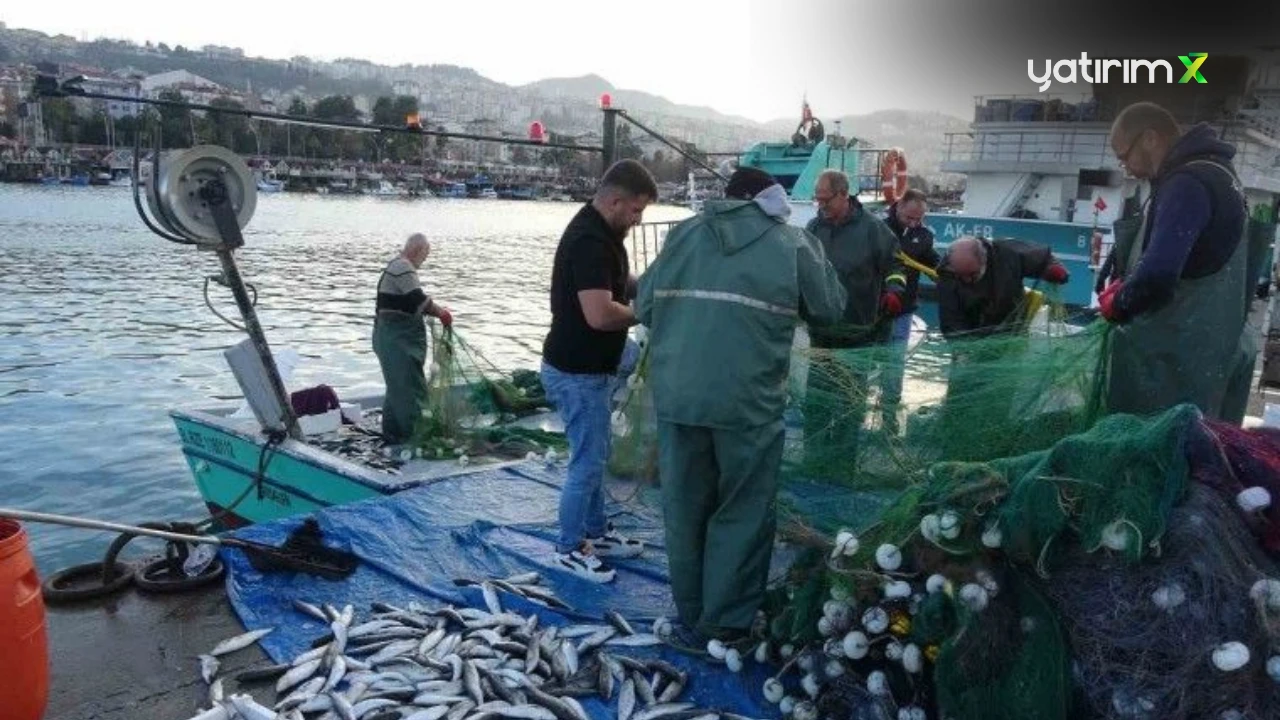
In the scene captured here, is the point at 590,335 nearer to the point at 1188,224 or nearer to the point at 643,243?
the point at 1188,224

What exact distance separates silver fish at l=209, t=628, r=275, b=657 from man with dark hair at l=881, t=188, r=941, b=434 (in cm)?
374

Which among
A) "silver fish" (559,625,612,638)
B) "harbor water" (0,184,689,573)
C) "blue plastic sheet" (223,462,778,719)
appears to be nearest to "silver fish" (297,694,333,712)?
"blue plastic sheet" (223,462,778,719)

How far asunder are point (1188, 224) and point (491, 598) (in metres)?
4.08

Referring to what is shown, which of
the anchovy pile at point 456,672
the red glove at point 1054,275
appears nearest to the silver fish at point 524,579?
the anchovy pile at point 456,672

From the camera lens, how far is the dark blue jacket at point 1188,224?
428 centimetres

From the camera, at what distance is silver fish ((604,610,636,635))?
480 cm

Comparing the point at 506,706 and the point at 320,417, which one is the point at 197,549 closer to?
the point at 506,706

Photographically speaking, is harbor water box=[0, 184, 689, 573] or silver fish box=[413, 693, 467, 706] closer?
silver fish box=[413, 693, 467, 706]

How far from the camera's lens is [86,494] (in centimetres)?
1172

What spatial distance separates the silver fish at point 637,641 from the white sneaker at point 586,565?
73 centimetres

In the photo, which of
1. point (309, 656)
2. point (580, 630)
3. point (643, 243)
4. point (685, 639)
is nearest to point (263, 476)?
point (309, 656)

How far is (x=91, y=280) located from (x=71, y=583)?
27709mm

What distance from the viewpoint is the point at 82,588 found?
5.20 metres

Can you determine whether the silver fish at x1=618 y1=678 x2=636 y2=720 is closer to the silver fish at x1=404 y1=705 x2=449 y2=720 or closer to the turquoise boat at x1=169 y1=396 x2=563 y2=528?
the silver fish at x1=404 y1=705 x2=449 y2=720
